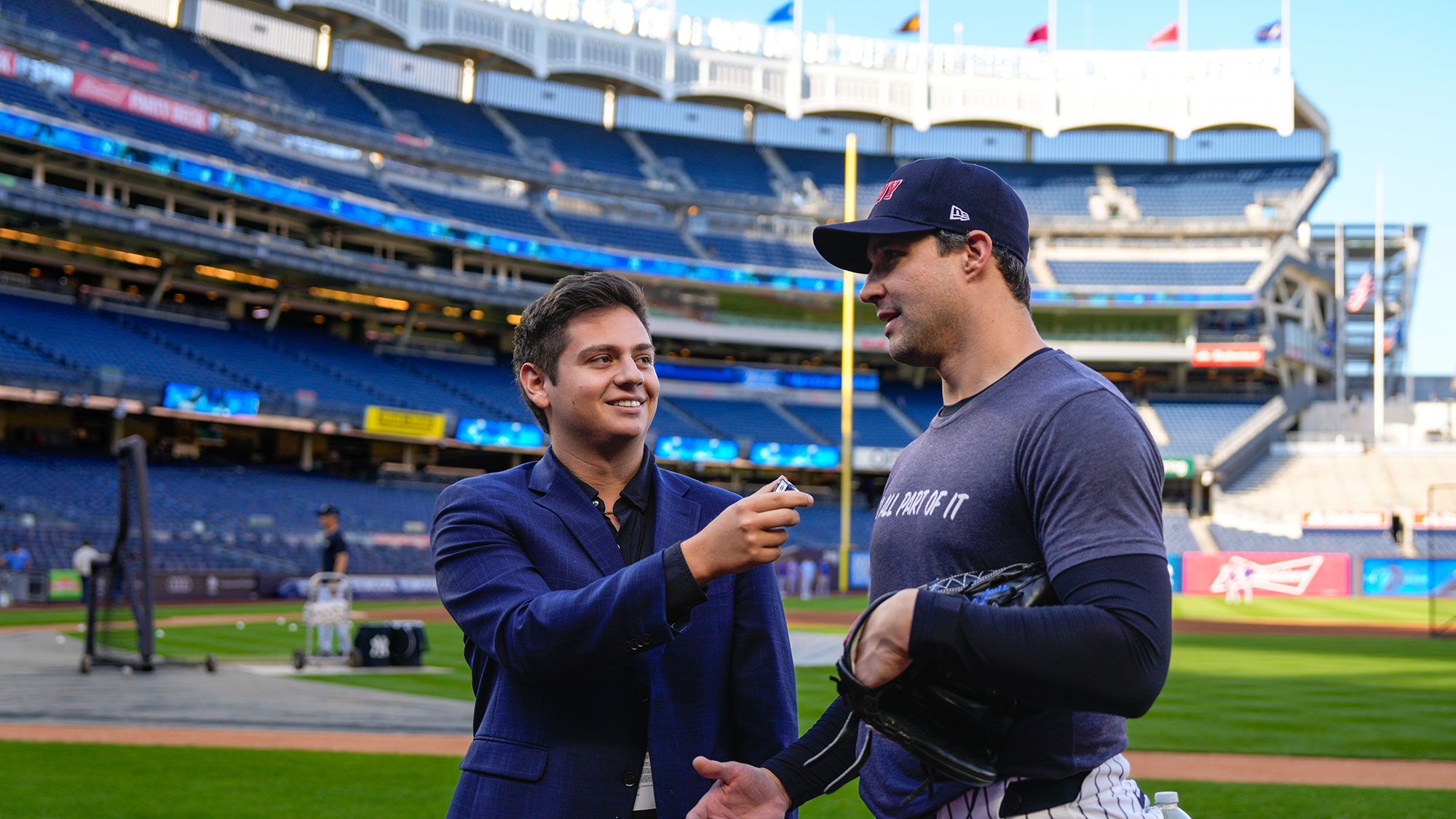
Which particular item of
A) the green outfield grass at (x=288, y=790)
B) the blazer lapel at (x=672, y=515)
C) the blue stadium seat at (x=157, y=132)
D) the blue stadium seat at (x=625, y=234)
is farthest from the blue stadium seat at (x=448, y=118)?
the blazer lapel at (x=672, y=515)

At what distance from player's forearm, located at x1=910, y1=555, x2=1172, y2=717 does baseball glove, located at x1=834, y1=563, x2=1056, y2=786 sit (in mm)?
116

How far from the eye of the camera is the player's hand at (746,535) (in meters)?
Answer: 2.31

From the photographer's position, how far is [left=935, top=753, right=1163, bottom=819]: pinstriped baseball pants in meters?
2.35

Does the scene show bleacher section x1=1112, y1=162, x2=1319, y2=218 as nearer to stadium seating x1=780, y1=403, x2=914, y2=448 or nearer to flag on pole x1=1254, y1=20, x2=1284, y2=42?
flag on pole x1=1254, y1=20, x2=1284, y2=42

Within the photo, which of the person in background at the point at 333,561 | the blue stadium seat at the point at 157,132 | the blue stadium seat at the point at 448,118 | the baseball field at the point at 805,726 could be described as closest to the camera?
the baseball field at the point at 805,726

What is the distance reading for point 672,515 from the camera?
3.04 m

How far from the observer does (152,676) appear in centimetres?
1446

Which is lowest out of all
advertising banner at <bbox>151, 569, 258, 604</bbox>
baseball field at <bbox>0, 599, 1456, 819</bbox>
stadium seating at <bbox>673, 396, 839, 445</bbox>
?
advertising banner at <bbox>151, 569, 258, 604</bbox>

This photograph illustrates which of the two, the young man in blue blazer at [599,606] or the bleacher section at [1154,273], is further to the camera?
the bleacher section at [1154,273]

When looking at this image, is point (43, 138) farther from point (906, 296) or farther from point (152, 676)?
point (906, 296)

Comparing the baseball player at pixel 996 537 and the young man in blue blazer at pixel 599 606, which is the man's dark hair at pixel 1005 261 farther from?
the young man in blue blazer at pixel 599 606

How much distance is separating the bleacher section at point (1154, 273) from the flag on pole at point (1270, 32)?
10604mm

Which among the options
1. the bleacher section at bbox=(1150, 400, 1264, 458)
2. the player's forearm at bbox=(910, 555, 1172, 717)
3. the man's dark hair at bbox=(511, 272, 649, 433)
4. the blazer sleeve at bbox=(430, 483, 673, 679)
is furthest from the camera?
the bleacher section at bbox=(1150, 400, 1264, 458)

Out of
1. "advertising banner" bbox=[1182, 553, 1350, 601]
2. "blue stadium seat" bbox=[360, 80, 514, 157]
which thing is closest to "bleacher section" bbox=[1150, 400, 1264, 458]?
"advertising banner" bbox=[1182, 553, 1350, 601]
